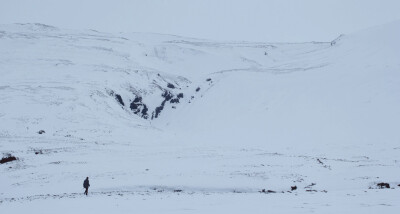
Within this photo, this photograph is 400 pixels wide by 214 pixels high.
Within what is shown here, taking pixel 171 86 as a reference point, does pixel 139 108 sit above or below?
below

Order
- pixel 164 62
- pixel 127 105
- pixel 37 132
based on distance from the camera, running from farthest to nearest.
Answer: pixel 164 62 → pixel 127 105 → pixel 37 132

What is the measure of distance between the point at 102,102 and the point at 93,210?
5220cm

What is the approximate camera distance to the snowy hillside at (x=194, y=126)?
24984mm

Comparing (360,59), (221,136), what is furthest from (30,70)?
(360,59)

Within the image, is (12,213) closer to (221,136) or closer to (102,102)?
(221,136)

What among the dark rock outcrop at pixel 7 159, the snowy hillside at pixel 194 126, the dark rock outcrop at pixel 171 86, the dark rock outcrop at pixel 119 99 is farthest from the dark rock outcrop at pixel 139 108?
the dark rock outcrop at pixel 7 159

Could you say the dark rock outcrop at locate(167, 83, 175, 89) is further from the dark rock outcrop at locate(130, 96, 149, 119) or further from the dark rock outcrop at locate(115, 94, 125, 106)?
the dark rock outcrop at locate(115, 94, 125, 106)

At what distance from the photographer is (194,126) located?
226 feet

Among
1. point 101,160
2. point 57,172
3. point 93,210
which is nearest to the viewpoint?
point 93,210

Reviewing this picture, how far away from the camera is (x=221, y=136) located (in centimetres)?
5991

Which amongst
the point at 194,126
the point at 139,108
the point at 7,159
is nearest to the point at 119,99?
the point at 139,108

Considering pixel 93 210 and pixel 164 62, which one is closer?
pixel 93 210

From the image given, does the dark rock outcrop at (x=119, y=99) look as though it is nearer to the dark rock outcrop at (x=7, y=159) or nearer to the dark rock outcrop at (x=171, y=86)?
the dark rock outcrop at (x=171, y=86)

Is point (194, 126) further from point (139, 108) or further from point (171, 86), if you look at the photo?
point (171, 86)
